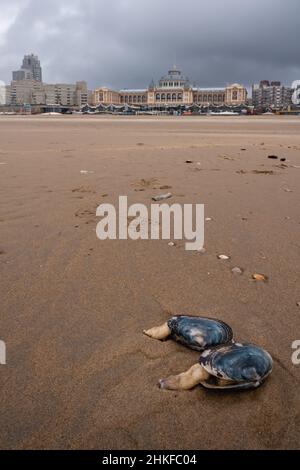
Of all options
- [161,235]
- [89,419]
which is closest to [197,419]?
[89,419]

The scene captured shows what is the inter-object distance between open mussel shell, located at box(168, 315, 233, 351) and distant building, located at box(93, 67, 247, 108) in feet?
531

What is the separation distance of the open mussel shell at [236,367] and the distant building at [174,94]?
16224 centimetres

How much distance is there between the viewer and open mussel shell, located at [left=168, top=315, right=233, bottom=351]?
2.06 metres

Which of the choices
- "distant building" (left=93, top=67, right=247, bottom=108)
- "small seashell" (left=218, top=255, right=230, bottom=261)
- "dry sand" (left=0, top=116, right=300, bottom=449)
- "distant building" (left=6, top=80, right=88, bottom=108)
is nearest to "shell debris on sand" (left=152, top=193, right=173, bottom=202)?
"dry sand" (left=0, top=116, right=300, bottom=449)

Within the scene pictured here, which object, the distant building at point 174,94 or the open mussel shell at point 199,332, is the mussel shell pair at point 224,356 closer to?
the open mussel shell at point 199,332

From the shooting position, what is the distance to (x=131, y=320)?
2.38m

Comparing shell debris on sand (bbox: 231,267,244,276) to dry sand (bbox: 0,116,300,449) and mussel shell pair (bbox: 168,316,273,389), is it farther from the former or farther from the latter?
mussel shell pair (bbox: 168,316,273,389)

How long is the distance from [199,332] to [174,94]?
561ft

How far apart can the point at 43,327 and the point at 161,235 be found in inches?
69.6

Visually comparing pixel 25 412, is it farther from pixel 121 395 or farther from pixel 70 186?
pixel 70 186

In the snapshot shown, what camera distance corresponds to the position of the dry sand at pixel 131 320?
1.63m

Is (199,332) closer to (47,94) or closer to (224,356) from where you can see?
(224,356)

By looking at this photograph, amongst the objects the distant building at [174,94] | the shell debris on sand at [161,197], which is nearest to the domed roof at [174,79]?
the distant building at [174,94]

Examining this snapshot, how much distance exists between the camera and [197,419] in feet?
5.44
